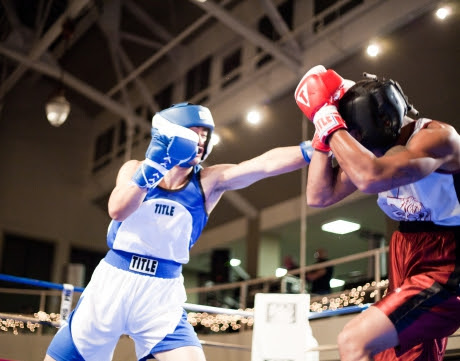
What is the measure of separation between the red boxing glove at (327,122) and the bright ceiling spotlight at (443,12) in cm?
537

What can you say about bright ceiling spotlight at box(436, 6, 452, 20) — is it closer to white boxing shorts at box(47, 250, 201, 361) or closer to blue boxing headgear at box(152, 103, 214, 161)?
blue boxing headgear at box(152, 103, 214, 161)

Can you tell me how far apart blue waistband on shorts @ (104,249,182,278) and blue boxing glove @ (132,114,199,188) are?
1.02ft

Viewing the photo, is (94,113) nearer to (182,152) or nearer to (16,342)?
(16,342)

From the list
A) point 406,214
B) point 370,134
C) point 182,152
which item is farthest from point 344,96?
point 182,152

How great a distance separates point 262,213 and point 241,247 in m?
1.45

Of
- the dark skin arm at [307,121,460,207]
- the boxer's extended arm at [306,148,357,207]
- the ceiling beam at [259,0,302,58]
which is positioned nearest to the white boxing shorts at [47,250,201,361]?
the boxer's extended arm at [306,148,357,207]

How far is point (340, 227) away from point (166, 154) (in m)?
9.34

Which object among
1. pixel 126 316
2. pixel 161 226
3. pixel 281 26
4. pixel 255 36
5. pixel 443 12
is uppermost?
pixel 281 26

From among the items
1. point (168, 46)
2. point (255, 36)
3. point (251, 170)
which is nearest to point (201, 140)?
point (251, 170)

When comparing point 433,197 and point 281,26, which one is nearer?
point 433,197

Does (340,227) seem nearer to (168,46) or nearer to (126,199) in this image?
(168,46)

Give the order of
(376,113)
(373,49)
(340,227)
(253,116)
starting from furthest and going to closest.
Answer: (340,227) → (253,116) → (373,49) → (376,113)

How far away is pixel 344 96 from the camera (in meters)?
2.03

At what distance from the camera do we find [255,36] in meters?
8.68
